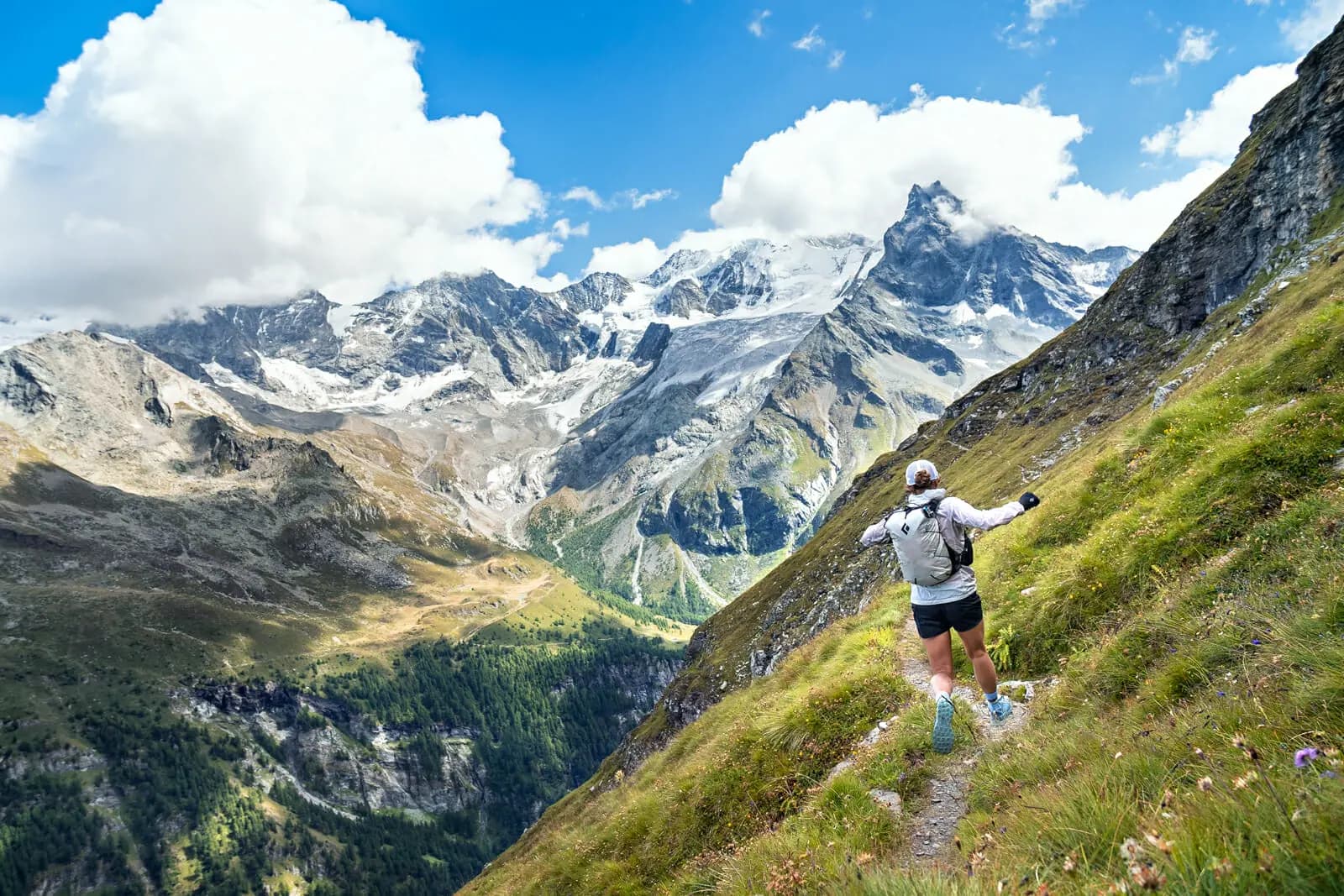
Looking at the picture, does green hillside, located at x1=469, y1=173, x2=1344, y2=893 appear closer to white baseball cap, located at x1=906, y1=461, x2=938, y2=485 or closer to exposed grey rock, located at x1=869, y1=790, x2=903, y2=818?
exposed grey rock, located at x1=869, y1=790, x2=903, y2=818

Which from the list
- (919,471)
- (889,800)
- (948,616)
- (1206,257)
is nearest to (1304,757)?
(889,800)

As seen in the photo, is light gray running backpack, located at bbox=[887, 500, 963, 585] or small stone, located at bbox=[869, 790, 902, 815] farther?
light gray running backpack, located at bbox=[887, 500, 963, 585]

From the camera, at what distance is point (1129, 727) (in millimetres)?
5812

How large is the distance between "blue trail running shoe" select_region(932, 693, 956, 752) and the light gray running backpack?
5.84 ft

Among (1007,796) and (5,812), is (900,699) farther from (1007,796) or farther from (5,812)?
(5,812)

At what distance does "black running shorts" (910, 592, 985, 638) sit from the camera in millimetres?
9578

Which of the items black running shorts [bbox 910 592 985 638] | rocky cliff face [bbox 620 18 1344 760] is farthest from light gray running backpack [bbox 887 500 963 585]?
rocky cliff face [bbox 620 18 1344 760]

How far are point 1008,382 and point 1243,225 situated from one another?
35697 millimetres

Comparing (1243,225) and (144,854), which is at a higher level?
(1243,225)

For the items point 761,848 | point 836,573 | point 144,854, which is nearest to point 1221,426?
point 761,848

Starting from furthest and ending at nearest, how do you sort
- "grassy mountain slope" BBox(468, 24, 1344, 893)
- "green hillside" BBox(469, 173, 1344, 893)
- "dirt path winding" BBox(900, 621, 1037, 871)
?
"dirt path winding" BBox(900, 621, 1037, 871), "green hillside" BBox(469, 173, 1344, 893), "grassy mountain slope" BBox(468, 24, 1344, 893)

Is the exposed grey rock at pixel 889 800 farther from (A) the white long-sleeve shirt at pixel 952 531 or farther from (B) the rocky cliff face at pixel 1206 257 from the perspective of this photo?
(B) the rocky cliff face at pixel 1206 257

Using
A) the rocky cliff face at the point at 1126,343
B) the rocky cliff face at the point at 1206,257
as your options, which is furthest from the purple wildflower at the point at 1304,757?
the rocky cliff face at the point at 1206,257

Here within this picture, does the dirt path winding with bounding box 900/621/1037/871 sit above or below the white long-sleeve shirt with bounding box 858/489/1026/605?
below
